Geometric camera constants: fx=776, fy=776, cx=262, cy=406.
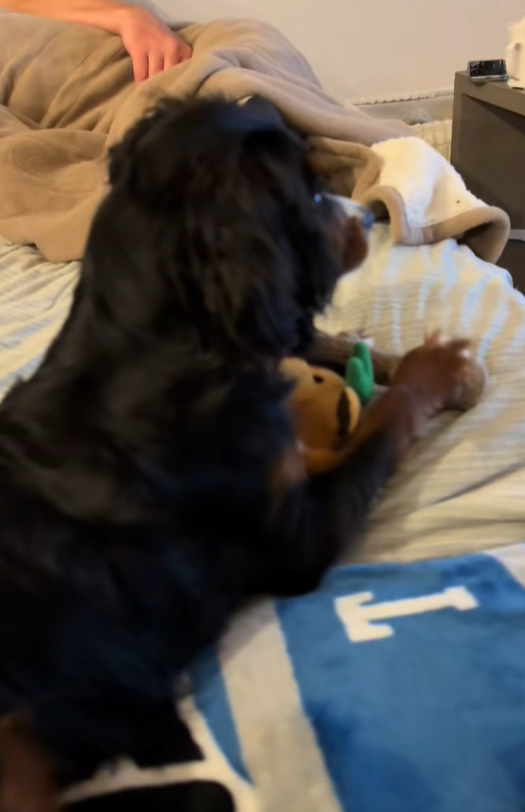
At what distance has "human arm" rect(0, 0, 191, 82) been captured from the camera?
268 cm

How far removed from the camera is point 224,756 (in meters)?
0.85

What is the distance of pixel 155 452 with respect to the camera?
925 millimetres

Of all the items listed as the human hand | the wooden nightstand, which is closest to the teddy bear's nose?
the wooden nightstand

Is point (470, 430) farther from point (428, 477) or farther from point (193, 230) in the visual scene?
point (193, 230)

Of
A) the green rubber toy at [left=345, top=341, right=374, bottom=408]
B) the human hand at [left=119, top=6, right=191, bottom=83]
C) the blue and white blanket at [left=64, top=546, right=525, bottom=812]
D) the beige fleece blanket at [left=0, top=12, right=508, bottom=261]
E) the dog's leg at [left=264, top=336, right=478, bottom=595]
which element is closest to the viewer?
the blue and white blanket at [left=64, top=546, right=525, bottom=812]

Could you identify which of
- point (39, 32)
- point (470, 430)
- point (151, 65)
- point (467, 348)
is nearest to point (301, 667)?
point (470, 430)

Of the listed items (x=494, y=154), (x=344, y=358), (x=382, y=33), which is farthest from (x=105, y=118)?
(x=344, y=358)

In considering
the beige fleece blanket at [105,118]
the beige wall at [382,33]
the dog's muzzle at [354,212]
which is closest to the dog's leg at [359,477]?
the dog's muzzle at [354,212]

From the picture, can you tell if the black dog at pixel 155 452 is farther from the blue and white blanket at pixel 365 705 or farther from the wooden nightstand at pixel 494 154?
the wooden nightstand at pixel 494 154

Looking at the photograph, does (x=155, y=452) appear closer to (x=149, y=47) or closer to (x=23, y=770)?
(x=23, y=770)

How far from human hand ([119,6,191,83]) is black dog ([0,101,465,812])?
5.96 feet

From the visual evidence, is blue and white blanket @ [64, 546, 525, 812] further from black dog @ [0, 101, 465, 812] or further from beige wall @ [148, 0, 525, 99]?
beige wall @ [148, 0, 525, 99]

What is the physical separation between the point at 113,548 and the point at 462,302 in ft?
3.17

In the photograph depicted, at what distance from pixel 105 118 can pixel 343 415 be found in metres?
1.87
